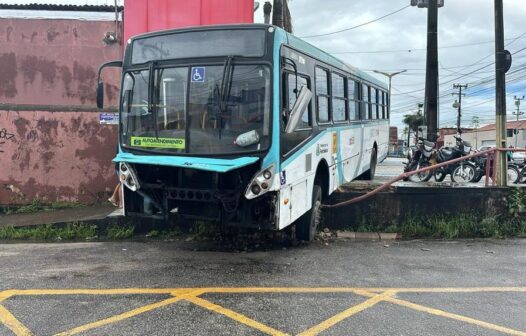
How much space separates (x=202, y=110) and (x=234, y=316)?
2627 millimetres

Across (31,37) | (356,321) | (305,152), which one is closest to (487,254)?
(305,152)

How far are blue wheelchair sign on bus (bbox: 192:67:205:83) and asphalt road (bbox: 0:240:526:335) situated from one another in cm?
247

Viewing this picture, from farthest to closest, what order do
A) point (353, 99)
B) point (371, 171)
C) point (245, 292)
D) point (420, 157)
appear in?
point (420, 157) < point (371, 171) < point (353, 99) < point (245, 292)

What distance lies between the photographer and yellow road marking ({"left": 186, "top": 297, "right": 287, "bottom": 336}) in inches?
168

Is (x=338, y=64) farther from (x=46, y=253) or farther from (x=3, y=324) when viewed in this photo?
(x=3, y=324)

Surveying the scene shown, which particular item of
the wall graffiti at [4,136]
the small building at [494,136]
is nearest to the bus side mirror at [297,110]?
the wall graffiti at [4,136]

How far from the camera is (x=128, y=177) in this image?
6.46 metres

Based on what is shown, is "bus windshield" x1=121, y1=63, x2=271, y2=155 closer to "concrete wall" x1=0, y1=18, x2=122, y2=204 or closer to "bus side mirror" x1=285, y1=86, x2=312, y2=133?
"bus side mirror" x1=285, y1=86, x2=312, y2=133

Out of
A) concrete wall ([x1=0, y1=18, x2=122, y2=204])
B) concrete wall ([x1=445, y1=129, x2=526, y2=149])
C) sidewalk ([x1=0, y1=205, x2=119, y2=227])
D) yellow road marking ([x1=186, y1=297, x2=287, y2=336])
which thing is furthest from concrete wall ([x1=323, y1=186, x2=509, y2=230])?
concrete wall ([x1=445, y1=129, x2=526, y2=149])

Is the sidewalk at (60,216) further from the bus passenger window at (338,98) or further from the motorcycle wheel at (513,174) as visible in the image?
the motorcycle wheel at (513,174)

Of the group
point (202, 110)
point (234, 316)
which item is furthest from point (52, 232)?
point (234, 316)

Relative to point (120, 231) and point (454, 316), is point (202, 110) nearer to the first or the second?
point (454, 316)

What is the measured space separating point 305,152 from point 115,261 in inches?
124

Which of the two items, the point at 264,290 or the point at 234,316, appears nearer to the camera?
the point at 234,316
